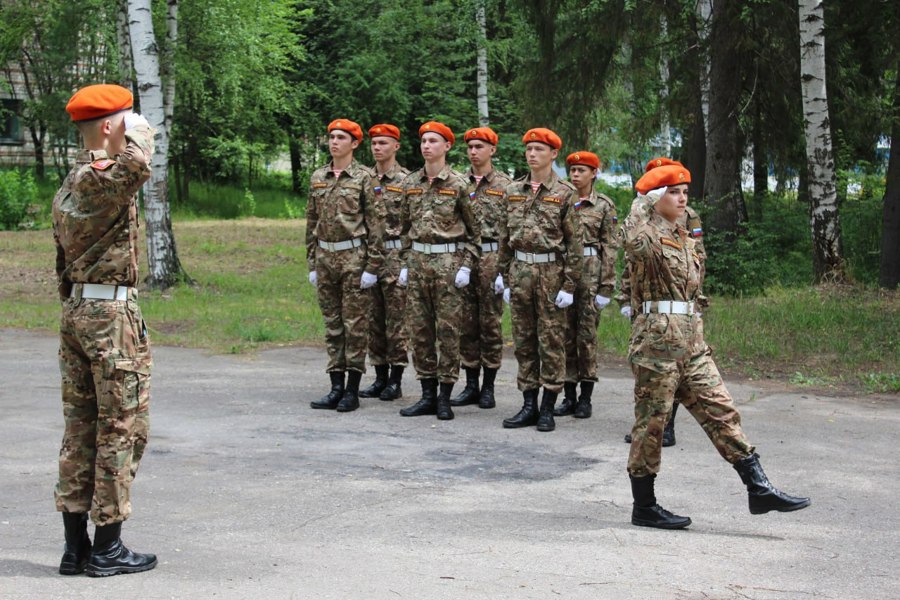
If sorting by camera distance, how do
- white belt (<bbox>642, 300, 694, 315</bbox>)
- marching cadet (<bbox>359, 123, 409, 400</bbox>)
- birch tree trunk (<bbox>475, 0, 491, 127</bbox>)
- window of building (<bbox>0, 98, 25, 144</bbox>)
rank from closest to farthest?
white belt (<bbox>642, 300, 694, 315</bbox>), marching cadet (<bbox>359, 123, 409, 400</bbox>), birch tree trunk (<bbox>475, 0, 491, 127</bbox>), window of building (<bbox>0, 98, 25, 144</bbox>)

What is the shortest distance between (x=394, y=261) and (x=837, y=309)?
6.11 metres

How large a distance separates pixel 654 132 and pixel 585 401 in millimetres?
12567

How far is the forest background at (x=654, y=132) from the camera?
14188 millimetres

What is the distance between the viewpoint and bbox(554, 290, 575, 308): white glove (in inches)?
358

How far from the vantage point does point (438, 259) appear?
9641mm

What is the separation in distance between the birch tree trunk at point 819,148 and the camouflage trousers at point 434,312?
736 cm

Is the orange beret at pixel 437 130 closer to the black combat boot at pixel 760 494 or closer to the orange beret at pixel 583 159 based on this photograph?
the orange beret at pixel 583 159

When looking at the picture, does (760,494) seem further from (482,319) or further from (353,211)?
(353,211)

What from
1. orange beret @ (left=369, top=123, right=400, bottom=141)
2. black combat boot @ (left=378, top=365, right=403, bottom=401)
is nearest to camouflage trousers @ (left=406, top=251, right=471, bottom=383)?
black combat boot @ (left=378, top=365, right=403, bottom=401)

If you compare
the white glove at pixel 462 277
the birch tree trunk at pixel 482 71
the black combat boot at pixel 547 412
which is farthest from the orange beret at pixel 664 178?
the birch tree trunk at pixel 482 71

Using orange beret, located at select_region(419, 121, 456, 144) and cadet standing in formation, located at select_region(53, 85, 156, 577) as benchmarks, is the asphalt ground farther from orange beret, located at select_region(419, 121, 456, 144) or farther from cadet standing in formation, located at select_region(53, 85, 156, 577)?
orange beret, located at select_region(419, 121, 456, 144)

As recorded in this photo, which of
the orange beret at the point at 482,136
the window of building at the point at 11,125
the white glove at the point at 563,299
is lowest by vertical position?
the white glove at the point at 563,299

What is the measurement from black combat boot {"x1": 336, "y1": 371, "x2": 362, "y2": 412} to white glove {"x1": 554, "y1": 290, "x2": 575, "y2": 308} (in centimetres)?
193

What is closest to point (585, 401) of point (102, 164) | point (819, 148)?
point (102, 164)
